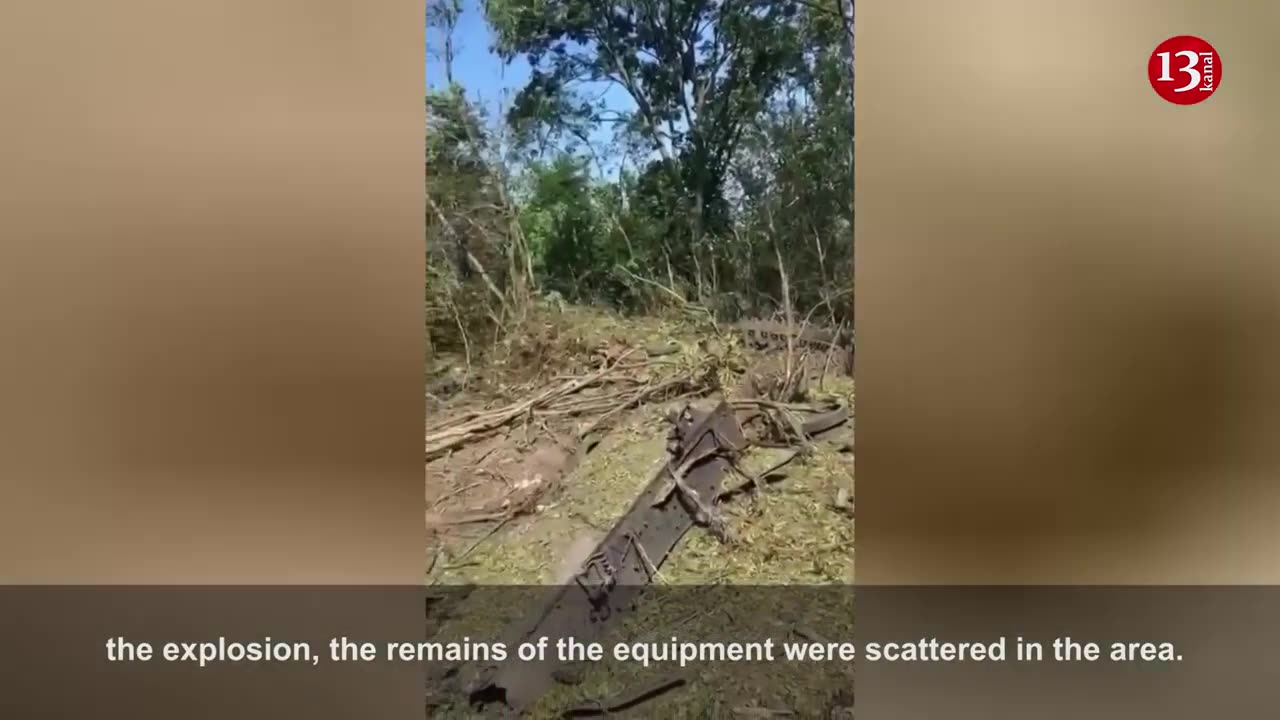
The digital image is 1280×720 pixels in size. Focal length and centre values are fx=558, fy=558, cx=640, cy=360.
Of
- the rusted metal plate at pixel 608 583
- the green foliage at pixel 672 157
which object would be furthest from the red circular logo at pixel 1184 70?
the rusted metal plate at pixel 608 583

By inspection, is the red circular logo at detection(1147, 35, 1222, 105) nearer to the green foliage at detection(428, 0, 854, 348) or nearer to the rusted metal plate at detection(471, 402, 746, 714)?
the green foliage at detection(428, 0, 854, 348)

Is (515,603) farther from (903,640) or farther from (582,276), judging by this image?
(903,640)

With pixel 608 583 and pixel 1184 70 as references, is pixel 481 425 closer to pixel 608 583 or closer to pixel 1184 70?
pixel 608 583

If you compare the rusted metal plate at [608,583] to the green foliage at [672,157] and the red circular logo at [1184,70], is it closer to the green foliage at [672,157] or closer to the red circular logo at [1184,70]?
the green foliage at [672,157]

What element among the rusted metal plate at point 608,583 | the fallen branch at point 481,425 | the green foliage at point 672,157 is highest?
the green foliage at point 672,157

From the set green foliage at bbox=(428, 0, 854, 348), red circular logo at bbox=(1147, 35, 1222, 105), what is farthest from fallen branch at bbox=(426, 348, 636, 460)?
red circular logo at bbox=(1147, 35, 1222, 105)

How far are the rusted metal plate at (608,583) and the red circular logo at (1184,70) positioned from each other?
1017 mm

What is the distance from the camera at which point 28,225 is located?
39.9 inches

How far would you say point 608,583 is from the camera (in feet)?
3.43

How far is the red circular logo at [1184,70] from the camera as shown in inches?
39.8

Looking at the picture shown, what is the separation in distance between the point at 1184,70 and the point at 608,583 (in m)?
1.41

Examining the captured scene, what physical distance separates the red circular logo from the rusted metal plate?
40.1 inches

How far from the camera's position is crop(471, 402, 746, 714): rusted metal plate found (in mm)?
1040

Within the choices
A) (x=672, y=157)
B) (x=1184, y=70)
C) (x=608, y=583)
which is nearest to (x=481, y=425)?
(x=608, y=583)
